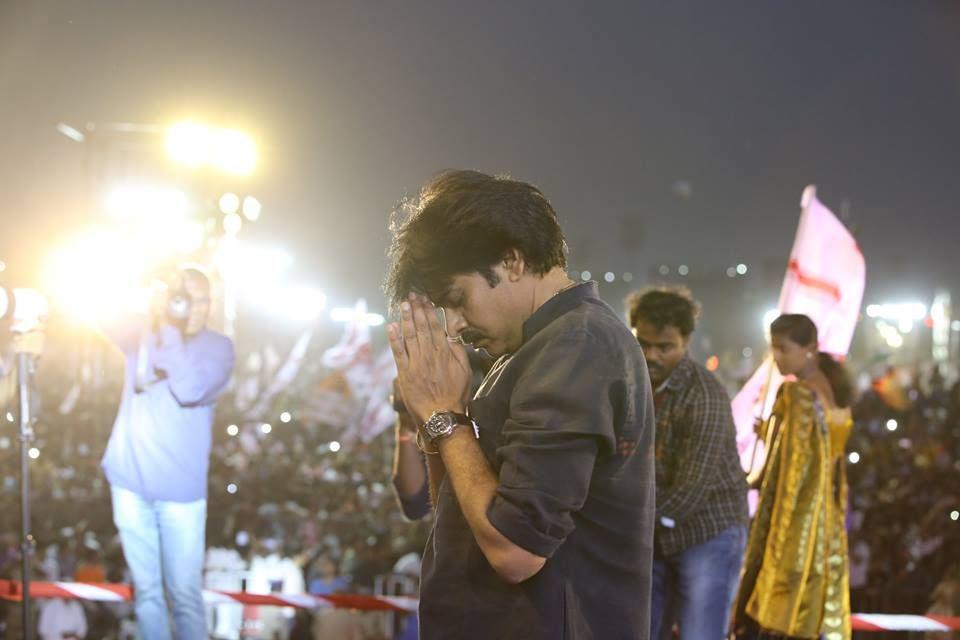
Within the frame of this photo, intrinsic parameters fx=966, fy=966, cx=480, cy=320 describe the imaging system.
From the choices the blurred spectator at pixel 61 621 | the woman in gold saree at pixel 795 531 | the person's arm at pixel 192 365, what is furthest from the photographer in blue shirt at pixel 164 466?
the blurred spectator at pixel 61 621

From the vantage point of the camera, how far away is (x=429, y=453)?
227cm

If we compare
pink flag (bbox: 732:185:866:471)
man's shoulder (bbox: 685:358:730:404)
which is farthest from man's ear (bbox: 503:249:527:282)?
pink flag (bbox: 732:185:866:471)

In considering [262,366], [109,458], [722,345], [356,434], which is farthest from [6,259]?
[722,345]

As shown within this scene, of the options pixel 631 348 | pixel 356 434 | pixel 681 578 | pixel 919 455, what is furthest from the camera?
pixel 356 434

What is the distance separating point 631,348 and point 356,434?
16.3 m

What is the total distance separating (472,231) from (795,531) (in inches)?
131

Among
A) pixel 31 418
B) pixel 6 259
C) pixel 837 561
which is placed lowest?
pixel 837 561

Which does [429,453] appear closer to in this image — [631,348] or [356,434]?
[631,348]

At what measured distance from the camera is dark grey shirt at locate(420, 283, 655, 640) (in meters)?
1.92

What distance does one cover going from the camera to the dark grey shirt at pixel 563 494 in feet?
6.29

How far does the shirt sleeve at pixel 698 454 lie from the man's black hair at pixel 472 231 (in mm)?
2252

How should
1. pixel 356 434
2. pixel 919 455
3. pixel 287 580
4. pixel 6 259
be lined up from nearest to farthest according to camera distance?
pixel 6 259 < pixel 287 580 < pixel 919 455 < pixel 356 434

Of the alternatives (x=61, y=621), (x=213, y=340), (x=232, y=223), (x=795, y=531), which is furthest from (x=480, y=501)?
(x=232, y=223)

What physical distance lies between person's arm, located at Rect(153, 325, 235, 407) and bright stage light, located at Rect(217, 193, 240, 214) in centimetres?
1959
